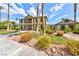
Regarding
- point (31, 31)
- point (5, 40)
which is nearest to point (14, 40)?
point (5, 40)

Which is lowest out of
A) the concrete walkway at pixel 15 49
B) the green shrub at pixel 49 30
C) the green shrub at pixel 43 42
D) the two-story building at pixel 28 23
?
the concrete walkway at pixel 15 49

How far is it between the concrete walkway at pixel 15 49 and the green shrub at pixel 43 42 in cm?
10

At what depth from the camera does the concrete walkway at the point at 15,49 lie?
8.54 ft

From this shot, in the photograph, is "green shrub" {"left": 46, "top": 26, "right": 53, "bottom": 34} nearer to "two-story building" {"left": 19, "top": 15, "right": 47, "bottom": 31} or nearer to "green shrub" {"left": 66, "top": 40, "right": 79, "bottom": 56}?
"two-story building" {"left": 19, "top": 15, "right": 47, "bottom": 31}

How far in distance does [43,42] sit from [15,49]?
0.49m

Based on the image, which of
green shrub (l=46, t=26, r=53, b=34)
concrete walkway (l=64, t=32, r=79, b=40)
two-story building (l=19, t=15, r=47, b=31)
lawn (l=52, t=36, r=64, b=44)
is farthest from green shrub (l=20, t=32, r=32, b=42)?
concrete walkway (l=64, t=32, r=79, b=40)

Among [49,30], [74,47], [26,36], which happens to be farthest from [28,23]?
[74,47]

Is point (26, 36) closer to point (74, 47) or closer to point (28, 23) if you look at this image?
point (28, 23)

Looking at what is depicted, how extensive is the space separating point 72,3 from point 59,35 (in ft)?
1.91

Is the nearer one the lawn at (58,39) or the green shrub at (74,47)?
the green shrub at (74,47)

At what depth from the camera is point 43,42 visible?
258 cm

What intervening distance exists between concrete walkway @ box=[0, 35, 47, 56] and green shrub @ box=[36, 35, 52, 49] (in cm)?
10

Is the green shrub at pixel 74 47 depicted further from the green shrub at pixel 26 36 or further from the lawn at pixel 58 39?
the green shrub at pixel 26 36

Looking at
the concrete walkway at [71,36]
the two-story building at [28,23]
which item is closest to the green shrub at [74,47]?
the concrete walkway at [71,36]
